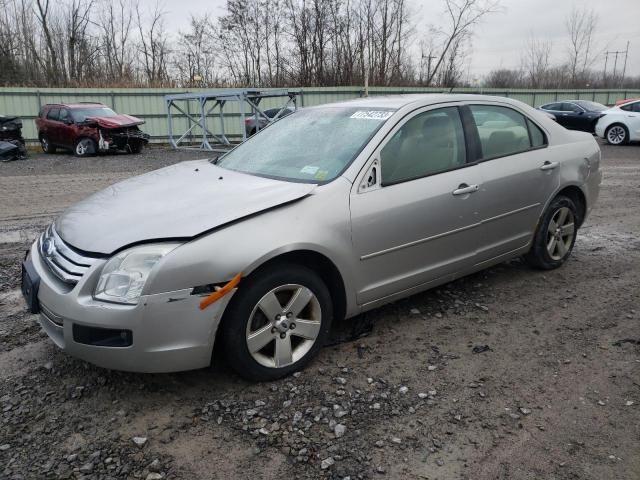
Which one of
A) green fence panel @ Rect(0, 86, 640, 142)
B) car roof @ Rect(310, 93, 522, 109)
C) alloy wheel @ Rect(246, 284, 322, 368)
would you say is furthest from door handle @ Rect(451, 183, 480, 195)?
green fence panel @ Rect(0, 86, 640, 142)

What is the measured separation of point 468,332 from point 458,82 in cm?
3236

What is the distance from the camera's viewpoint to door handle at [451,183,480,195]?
3805 millimetres

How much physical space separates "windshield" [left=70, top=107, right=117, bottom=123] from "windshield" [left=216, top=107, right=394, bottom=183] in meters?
14.6

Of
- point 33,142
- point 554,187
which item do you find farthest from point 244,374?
point 33,142

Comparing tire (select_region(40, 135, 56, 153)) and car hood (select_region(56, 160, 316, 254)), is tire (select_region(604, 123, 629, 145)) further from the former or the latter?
tire (select_region(40, 135, 56, 153))

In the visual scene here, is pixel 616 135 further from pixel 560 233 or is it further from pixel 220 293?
pixel 220 293

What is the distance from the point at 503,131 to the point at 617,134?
16463 millimetres

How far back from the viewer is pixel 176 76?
111ft

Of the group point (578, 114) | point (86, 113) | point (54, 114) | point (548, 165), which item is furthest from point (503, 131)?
point (578, 114)

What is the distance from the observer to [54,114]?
17.5 metres

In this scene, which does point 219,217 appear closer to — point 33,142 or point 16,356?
point 16,356

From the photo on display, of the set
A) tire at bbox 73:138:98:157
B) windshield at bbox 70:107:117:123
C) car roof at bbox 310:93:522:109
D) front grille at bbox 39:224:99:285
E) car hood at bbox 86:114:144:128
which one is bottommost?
tire at bbox 73:138:98:157

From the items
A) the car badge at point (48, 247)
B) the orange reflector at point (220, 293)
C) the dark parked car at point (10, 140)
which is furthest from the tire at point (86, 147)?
the orange reflector at point (220, 293)

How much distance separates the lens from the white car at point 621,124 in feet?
57.6
